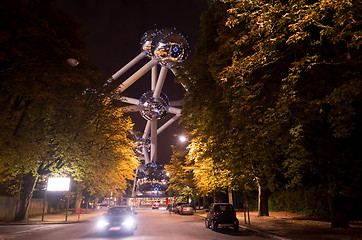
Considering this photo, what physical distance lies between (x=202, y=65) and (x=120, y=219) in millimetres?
Result: 9966

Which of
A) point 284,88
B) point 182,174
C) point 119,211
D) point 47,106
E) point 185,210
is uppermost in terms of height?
point 47,106

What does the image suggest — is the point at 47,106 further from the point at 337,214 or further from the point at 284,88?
the point at 337,214

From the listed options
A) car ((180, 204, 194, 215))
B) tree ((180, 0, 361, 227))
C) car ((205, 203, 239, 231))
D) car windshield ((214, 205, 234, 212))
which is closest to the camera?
tree ((180, 0, 361, 227))

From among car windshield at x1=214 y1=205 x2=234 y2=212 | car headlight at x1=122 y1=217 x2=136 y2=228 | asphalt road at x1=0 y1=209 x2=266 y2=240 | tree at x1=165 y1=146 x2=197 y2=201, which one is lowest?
asphalt road at x1=0 y1=209 x2=266 y2=240

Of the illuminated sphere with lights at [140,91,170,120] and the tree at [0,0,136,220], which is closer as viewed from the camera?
the tree at [0,0,136,220]

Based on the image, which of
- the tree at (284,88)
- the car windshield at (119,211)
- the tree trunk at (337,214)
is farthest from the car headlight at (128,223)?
the tree trunk at (337,214)

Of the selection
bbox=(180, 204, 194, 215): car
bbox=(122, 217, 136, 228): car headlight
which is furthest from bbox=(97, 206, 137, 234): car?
bbox=(180, 204, 194, 215): car

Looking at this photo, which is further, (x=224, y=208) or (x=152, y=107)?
(x=152, y=107)

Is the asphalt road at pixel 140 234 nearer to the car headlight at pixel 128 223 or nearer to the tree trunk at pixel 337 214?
the car headlight at pixel 128 223

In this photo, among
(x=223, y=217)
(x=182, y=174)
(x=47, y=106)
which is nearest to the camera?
(x=223, y=217)

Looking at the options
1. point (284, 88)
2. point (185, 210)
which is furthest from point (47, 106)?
point (185, 210)

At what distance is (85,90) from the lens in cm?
2441

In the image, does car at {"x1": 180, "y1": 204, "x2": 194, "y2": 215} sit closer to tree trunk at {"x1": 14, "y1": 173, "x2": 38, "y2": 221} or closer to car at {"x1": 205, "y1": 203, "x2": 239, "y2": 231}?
tree trunk at {"x1": 14, "y1": 173, "x2": 38, "y2": 221}

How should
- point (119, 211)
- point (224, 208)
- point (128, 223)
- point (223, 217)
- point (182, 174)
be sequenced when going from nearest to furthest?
point (128, 223)
point (119, 211)
point (223, 217)
point (224, 208)
point (182, 174)
